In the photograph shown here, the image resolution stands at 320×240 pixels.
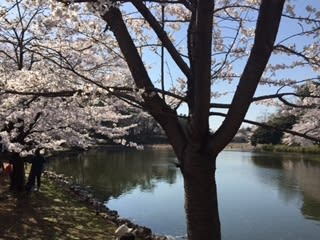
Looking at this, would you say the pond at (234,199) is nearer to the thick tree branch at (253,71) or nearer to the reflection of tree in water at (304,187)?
the reflection of tree in water at (304,187)

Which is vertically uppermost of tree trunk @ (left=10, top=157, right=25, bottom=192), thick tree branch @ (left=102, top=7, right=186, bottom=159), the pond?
thick tree branch @ (left=102, top=7, right=186, bottom=159)

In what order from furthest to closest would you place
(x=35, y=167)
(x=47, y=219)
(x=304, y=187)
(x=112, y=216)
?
(x=304, y=187), (x=35, y=167), (x=112, y=216), (x=47, y=219)

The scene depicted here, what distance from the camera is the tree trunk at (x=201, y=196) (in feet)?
9.47

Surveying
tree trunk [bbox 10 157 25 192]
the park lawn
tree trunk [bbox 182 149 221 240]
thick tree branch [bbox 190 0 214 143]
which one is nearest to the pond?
the park lawn

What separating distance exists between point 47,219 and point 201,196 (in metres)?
6.30

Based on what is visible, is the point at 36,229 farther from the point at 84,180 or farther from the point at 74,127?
the point at 84,180

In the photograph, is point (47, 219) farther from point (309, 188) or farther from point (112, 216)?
point (309, 188)

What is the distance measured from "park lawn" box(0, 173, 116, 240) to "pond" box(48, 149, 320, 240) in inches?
82.7

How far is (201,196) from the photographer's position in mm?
2889

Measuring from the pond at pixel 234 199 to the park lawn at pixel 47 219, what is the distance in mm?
2100

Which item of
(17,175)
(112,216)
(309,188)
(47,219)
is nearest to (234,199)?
(309,188)

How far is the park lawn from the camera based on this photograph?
736cm

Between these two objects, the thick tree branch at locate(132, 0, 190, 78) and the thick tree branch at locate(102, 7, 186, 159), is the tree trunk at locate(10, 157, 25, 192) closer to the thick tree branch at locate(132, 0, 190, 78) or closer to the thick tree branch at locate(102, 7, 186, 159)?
the thick tree branch at locate(102, 7, 186, 159)

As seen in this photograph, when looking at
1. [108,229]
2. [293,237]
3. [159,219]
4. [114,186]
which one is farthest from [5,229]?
[114,186]
